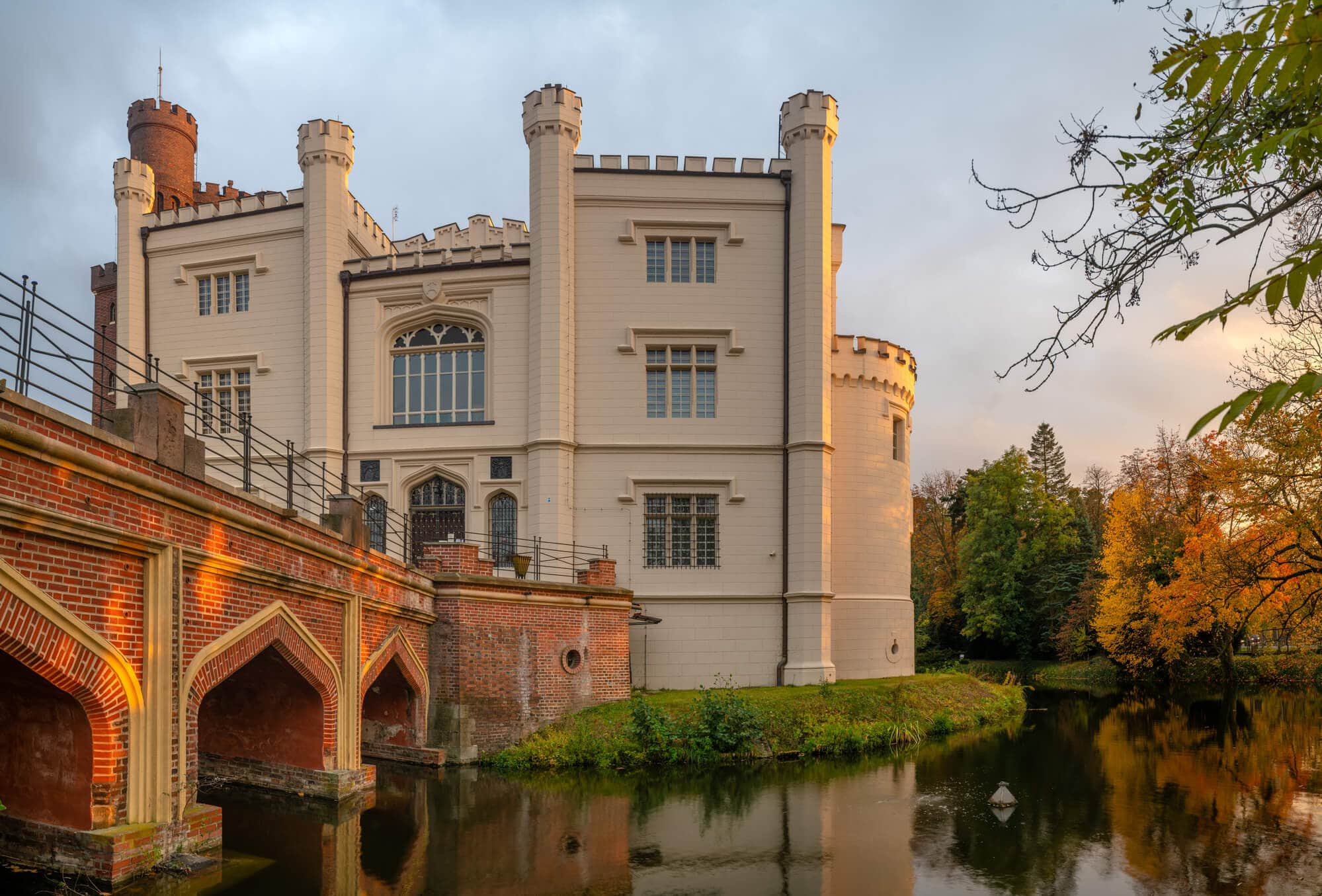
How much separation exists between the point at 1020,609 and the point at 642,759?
2799 centimetres

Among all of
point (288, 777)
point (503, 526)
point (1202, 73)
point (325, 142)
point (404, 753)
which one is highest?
point (325, 142)

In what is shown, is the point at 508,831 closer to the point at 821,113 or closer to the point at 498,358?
the point at 498,358

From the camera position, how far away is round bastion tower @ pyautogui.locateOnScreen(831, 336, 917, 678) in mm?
25438

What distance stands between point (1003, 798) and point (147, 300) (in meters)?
24.4

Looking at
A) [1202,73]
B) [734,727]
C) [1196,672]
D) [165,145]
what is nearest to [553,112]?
[734,727]

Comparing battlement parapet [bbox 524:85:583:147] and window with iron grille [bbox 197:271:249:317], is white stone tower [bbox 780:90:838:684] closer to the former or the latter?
battlement parapet [bbox 524:85:583:147]

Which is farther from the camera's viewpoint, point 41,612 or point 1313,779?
point 1313,779

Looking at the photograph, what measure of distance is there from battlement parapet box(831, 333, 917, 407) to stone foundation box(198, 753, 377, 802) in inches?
648

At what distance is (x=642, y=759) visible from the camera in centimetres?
1833

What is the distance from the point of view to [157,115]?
3306 cm

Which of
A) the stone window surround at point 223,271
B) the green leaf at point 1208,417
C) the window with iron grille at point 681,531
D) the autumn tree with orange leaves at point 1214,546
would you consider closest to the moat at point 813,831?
the autumn tree with orange leaves at point 1214,546

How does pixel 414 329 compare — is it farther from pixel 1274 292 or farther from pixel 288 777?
pixel 1274 292

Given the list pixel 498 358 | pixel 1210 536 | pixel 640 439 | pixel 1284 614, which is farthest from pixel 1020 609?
pixel 498 358

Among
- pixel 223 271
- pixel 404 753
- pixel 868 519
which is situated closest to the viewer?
pixel 404 753
